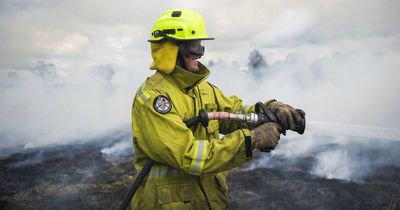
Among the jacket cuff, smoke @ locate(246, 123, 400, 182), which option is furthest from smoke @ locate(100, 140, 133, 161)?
the jacket cuff

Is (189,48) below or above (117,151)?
above

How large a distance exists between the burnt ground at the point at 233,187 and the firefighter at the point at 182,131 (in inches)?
141

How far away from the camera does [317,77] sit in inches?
532

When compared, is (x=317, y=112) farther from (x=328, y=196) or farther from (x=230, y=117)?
(x=230, y=117)

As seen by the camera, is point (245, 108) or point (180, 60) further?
point (245, 108)

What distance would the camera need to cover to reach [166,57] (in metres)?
2.68

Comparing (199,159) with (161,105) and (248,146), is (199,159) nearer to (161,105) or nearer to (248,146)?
(248,146)

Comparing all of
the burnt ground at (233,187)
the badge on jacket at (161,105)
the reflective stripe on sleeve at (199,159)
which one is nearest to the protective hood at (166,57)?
the badge on jacket at (161,105)

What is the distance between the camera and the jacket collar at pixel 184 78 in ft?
8.65

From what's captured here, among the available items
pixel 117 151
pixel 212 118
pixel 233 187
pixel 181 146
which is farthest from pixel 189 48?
pixel 117 151

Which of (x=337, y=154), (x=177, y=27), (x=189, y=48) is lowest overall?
(x=337, y=154)

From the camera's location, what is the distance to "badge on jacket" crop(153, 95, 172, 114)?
7.82 feet

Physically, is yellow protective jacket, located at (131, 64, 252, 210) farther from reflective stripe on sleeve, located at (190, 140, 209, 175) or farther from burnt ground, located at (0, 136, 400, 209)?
burnt ground, located at (0, 136, 400, 209)

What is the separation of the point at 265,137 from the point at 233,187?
188 inches
